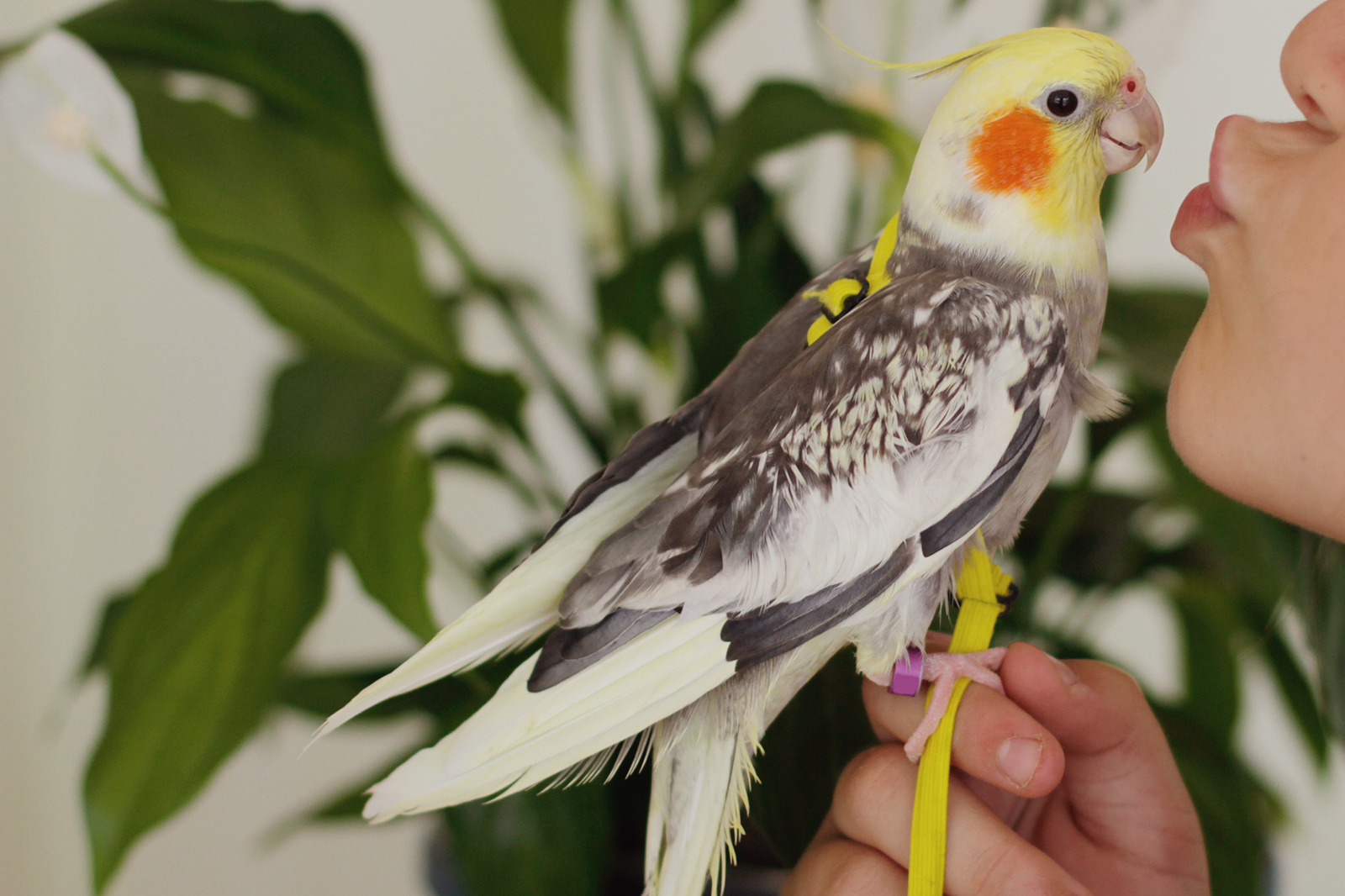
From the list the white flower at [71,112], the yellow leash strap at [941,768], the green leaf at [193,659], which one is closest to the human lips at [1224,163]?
the yellow leash strap at [941,768]

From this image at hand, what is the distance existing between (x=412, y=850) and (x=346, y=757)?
141 millimetres

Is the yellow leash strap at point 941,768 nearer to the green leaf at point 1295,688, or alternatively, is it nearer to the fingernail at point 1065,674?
the fingernail at point 1065,674

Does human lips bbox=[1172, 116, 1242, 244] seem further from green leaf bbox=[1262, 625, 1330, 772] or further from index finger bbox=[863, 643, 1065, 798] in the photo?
green leaf bbox=[1262, 625, 1330, 772]

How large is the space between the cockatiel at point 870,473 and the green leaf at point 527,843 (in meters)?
0.33

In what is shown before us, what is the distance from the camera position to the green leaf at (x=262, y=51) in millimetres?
611

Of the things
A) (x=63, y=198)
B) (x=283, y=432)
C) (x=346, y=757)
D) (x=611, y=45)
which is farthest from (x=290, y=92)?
(x=346, y=757)

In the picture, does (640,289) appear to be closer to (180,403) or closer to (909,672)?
(909,672)

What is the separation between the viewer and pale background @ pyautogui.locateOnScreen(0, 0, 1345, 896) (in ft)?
3.45

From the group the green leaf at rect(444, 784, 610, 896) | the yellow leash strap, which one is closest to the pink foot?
the yellow leash strap

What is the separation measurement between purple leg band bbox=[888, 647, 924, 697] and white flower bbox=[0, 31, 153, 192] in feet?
2.00

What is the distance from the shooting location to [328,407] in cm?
65

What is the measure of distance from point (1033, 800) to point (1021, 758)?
18 centimetres

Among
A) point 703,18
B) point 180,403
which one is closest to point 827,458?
point 703,18

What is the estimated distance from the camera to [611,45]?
974 mm
